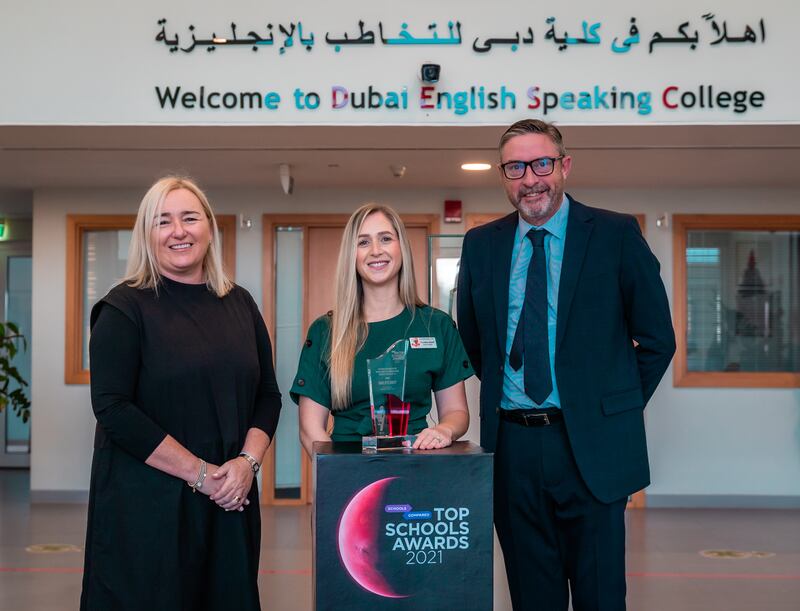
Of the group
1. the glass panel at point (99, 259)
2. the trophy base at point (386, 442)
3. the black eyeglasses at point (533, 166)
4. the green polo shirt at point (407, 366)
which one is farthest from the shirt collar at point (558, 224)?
the glass panel at point (99, 259)

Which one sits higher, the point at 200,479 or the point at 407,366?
the point at 407,366

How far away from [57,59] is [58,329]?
9.64ft

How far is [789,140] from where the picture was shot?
498 centimetres

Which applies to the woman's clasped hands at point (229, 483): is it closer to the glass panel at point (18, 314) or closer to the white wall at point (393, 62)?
the white wall at point (393, 62)

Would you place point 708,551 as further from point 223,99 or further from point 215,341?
point 215,341

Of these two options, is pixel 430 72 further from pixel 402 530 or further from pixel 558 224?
pixel 402 530

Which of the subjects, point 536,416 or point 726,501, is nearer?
point 536,416

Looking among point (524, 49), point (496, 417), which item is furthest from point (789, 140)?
point (496, 417)

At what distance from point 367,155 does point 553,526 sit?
11.5ft

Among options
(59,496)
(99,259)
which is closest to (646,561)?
(59,496)

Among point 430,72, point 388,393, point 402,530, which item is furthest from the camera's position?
point 430,72

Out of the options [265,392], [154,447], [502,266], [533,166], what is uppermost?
[533,166]

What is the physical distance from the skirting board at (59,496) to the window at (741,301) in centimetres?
474

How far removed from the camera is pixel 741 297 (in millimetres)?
7086
